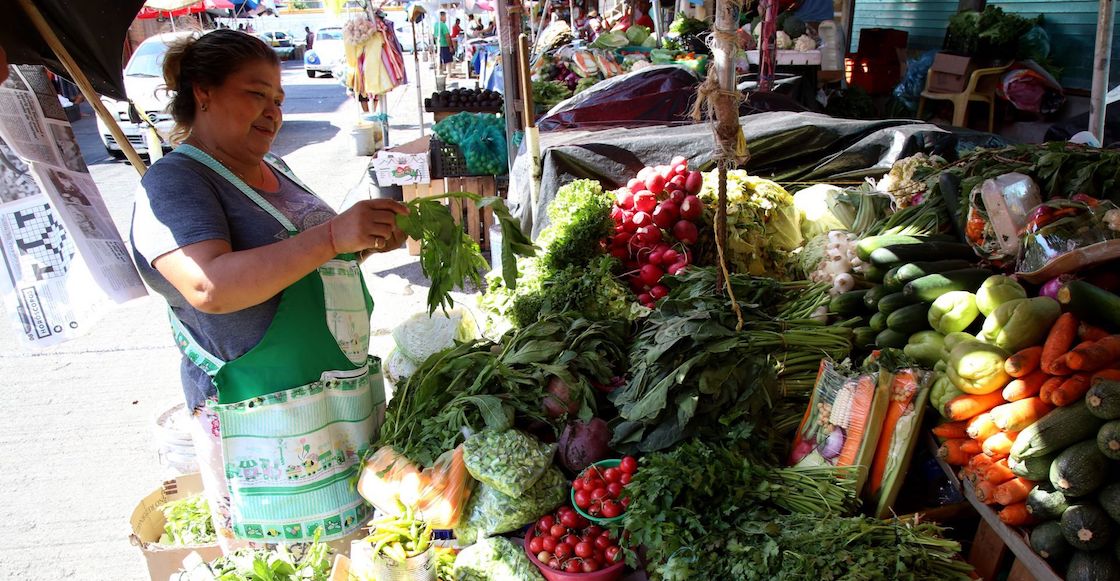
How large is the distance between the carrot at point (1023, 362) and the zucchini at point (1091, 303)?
0.24 metres

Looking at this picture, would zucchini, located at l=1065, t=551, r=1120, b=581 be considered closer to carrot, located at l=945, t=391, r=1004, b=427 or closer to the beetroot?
carrot, located at l=945, t=391, r=1004, b=427

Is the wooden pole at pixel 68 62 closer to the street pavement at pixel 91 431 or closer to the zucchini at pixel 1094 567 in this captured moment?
the street pavement at pixel 91 431

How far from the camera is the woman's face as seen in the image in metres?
1.94

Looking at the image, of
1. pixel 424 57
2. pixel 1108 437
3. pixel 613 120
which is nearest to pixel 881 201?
pixel 1108 437

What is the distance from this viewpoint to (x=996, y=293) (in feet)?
8.11

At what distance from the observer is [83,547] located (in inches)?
129

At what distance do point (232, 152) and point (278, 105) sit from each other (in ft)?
0.74

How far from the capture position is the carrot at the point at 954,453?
2.21 metres

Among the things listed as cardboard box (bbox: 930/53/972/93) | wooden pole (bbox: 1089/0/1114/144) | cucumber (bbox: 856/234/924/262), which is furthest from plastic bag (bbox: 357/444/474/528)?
cardboard box (bbox: 930/53/972/93)

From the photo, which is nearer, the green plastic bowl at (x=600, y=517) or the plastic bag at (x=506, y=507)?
the green plastic bowl at (x=600, y=517)

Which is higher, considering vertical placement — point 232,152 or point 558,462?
point 232,152

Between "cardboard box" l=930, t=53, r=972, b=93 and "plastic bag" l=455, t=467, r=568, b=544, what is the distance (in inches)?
321

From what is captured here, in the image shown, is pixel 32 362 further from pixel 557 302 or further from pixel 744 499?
pixel 744 499

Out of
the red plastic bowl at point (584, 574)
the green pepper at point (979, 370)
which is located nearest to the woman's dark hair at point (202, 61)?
the red plastic bowl at point (584, 574)
